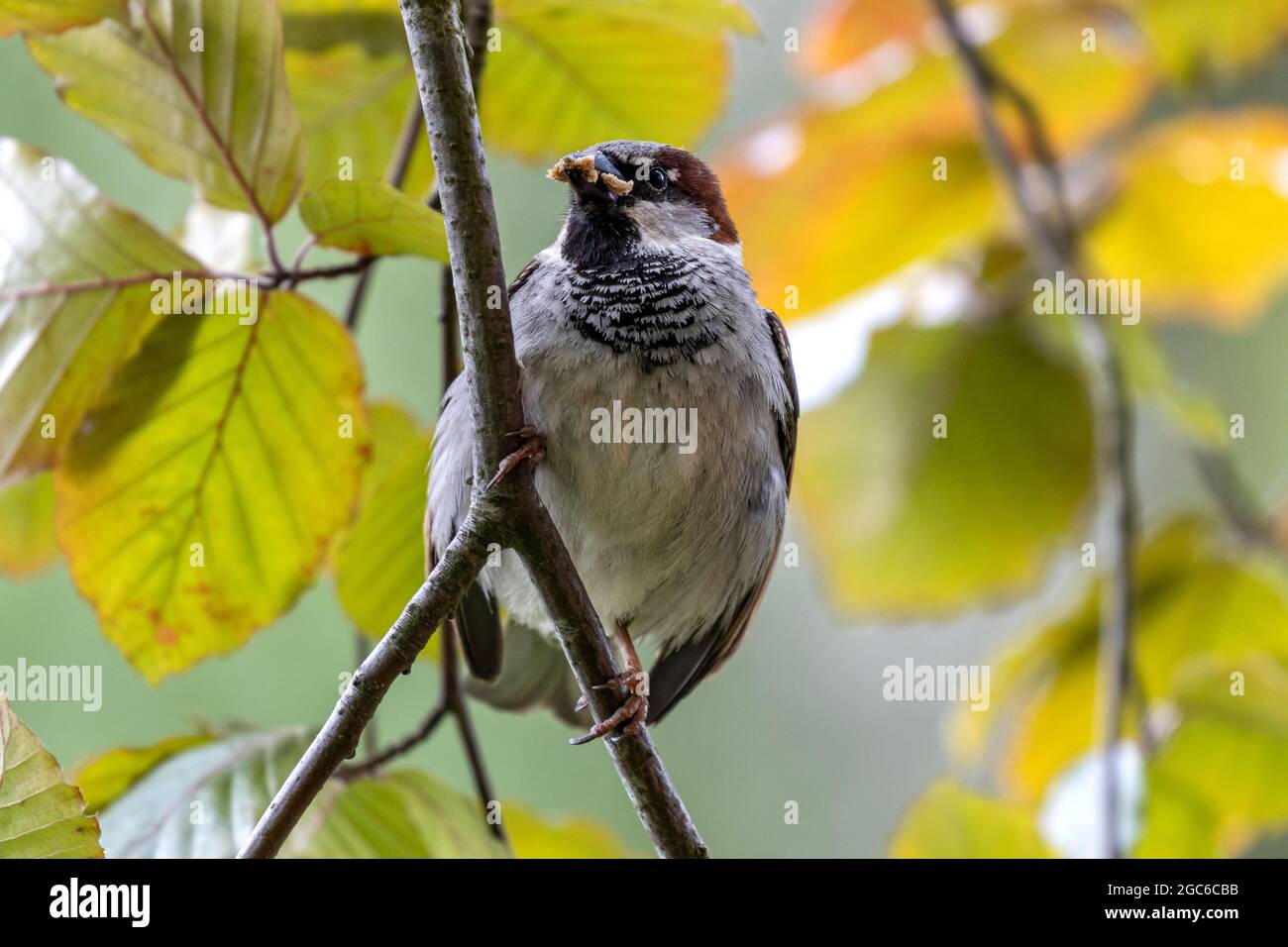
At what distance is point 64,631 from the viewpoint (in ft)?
9.51

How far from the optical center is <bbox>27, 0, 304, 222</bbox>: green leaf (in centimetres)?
113

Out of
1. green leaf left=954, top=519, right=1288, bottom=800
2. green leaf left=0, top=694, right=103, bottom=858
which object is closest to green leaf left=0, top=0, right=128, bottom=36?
green leaf left=0, top=694, right=103, bottom=858

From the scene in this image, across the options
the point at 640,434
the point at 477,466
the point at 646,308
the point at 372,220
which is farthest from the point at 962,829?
the point at 372,220

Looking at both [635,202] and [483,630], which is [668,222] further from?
[483,630]

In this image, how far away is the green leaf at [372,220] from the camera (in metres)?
1.09

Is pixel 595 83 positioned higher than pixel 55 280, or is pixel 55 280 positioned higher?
pixel 595 83

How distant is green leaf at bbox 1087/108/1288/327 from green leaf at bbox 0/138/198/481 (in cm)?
179

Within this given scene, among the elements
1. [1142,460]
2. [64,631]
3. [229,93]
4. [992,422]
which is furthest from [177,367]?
[1142,460]

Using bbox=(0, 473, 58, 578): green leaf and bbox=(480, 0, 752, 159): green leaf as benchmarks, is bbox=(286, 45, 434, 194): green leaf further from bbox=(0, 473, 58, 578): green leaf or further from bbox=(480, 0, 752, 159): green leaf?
bbox=(0, 473, 58, 578): green leaf

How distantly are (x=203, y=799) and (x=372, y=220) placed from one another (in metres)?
0.55

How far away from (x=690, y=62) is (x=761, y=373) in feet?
1.33

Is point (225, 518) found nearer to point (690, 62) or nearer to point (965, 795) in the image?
point (690, 62)

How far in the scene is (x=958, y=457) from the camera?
7.71 feet
